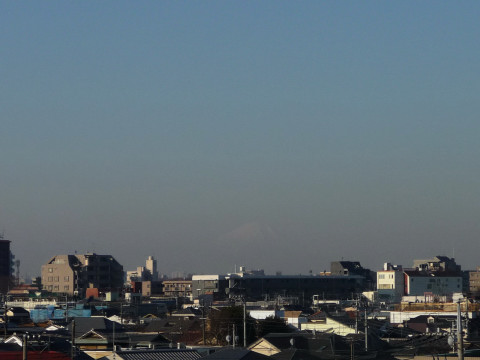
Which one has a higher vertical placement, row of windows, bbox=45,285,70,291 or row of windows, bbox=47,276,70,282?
row of windows, bbox=47,276,70,282

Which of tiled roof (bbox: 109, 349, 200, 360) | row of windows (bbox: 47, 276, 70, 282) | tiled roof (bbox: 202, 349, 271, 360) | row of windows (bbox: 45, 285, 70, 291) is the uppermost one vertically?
row of windows (bbox: 47, 276, 70, 282)

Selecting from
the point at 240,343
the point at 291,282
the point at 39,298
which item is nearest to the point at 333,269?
the point at 291,282

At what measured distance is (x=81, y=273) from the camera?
13938 cm

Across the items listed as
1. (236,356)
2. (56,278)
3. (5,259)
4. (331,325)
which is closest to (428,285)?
(56,278)

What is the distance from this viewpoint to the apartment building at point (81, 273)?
13938 centimetres

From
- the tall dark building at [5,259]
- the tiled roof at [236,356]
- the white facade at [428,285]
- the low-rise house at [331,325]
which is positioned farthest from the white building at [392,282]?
the tiled roof at [236,356]

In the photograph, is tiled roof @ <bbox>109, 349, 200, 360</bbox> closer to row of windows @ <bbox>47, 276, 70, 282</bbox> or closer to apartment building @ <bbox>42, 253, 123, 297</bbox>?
apartment building @ <bbox>42, 253, 123, 297</bbox>

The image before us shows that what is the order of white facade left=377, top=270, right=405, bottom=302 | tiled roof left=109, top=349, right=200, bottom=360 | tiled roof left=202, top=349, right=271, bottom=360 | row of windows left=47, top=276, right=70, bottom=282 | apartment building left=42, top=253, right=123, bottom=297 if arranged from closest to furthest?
tiled roof left=202, top=349, right=271, bottom=360, tiled roof left=109, top=349, right=200, bottom=360, white facade left=377, top=270, right=405, bottom=302, apartment building left=42, top=253, right=123, bottom=297, row of windows left=47, top=276, right=70, bottom=282

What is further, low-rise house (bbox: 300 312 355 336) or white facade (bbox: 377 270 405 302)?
white facade (bbox: 377 270 405 302)

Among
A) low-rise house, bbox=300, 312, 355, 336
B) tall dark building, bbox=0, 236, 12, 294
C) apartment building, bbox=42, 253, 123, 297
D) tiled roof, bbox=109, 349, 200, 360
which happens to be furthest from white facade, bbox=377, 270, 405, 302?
tiled roof, bbox=109, 349, 200, 360

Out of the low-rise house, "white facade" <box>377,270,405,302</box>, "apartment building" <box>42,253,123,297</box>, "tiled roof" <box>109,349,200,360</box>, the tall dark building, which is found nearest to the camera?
"tiled roof" <box>109,349,200,360</box>

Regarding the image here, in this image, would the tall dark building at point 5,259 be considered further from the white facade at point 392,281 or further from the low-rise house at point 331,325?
the low-rise house at point 331,325

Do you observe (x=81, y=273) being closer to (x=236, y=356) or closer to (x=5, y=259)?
(x=5, y=259)

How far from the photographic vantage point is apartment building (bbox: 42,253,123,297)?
139 metres
